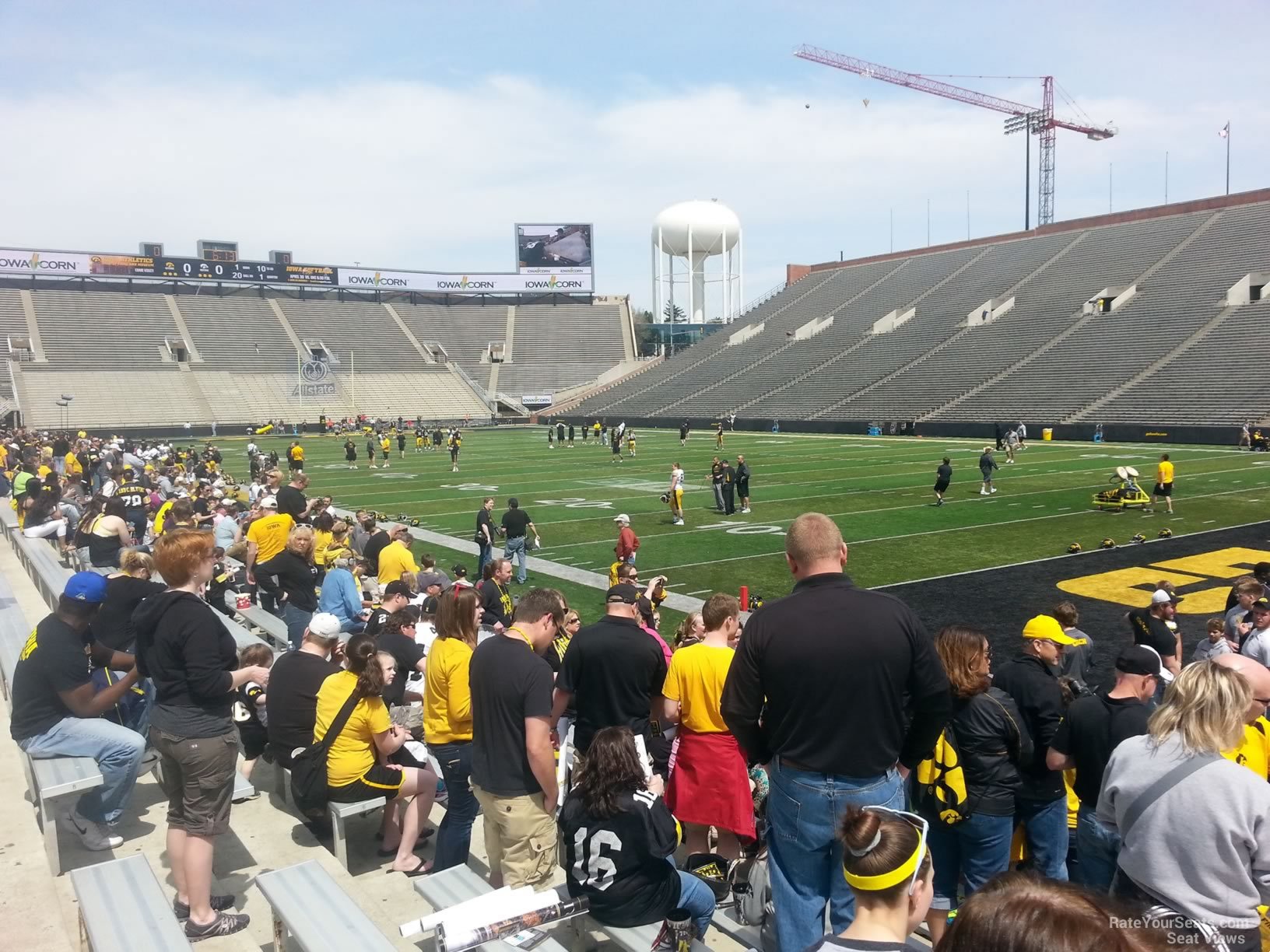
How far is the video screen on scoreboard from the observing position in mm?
91000

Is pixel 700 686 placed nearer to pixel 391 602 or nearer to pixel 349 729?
pixel 349 729

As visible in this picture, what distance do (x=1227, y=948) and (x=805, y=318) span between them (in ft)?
242

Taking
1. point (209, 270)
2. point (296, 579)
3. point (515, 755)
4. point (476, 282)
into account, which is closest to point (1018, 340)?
point (296, 579)

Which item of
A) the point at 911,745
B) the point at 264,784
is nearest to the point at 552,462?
the point at 264,784

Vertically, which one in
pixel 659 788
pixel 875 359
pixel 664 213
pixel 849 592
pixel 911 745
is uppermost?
pixel 664 213

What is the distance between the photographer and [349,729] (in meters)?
5.17

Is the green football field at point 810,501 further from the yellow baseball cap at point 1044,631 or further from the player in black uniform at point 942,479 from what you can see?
the yellow baseball cap at point 1044,631

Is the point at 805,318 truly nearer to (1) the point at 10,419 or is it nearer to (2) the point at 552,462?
(2) the point at 552,462

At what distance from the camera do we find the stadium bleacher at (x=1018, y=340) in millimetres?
44375

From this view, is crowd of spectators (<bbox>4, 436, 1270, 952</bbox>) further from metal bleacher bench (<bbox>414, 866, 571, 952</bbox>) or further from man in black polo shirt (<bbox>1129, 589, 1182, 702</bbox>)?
man in black polo shirt (<bbox>1129, 589, 1182, 702</bbox>)

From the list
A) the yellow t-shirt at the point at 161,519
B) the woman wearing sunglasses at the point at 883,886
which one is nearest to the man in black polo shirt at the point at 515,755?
the woman wearing sunglasses at the point at 883,886

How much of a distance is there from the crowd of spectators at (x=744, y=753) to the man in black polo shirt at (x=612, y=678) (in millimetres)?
14

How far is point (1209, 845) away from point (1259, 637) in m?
5.35

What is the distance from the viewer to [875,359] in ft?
197
